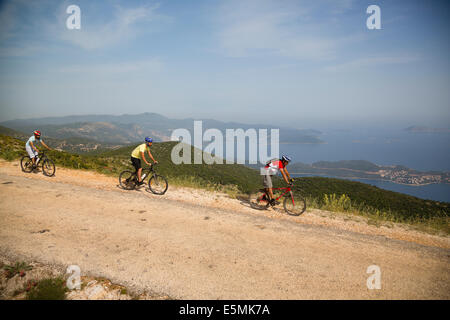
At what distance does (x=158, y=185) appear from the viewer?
11.2 meters

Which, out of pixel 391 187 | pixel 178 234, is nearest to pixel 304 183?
pixel 178 234

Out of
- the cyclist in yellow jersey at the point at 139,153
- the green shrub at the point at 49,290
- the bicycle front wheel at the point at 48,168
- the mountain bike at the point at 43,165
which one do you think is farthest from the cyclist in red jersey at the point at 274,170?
the bicycle front wheel at the point at 48,168

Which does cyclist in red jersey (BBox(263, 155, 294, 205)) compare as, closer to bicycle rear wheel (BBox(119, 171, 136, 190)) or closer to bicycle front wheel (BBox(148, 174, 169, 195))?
bicycle front wheel (BBox(148, 174, 169, 195))

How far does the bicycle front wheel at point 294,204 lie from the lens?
9.53 m

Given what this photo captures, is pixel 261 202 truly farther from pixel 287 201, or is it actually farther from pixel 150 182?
pixel 150 182

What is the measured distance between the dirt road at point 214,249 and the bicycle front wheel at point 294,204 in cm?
52

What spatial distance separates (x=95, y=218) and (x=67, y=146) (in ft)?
547

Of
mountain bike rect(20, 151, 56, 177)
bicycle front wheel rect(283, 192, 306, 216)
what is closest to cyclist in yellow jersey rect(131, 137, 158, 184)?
mountain bike rect(20, 151, 56, 177)

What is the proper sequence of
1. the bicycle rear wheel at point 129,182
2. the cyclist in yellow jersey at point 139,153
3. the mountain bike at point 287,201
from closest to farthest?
the mountain bike at point 287,201 < the cyclist in yellow jersey at point 139,153 < the bicycle rear wheel at point 129,182

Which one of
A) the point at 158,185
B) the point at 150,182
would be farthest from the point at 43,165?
the point at 158,185

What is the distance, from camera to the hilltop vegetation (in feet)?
34.5

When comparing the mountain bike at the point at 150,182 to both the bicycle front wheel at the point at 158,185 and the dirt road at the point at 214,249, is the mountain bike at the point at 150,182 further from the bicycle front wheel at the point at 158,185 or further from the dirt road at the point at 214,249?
the dirt road at the point at 214,249
